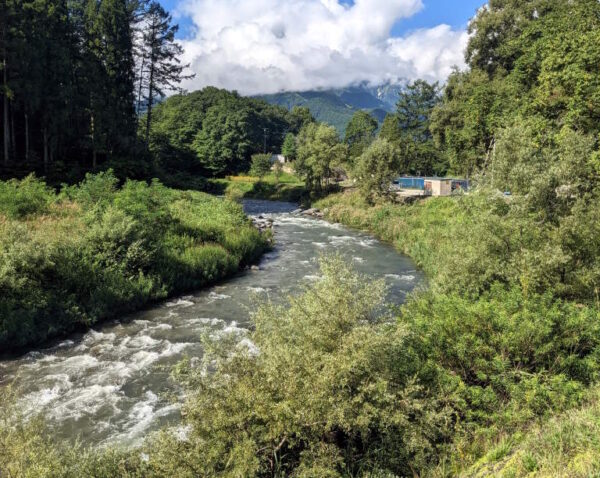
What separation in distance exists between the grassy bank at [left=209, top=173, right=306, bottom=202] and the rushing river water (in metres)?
48.9

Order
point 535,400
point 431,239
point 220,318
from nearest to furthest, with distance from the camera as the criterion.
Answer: point 535,400 → point 220,318 → point 431,239

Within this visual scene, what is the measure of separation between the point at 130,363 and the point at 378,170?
41.3 meters

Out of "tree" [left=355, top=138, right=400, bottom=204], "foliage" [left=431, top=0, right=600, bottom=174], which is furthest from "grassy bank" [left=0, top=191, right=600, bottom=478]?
"tree" [left=355, top=138, right=400, bottom=204]

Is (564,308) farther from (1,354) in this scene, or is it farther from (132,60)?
(132,60)

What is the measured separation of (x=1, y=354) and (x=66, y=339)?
2101mm

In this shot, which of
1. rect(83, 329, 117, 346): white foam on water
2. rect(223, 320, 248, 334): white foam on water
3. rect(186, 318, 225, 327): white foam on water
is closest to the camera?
rect(83, 329, 117, 346): white foam on water

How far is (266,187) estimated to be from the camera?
263 feet

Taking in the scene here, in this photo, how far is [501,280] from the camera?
13.3 m

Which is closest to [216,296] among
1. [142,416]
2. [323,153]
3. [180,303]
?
[180,303]

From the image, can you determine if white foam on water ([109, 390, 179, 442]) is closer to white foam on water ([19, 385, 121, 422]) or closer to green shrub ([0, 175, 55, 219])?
white foam on water ([19, 385, 121, 422])

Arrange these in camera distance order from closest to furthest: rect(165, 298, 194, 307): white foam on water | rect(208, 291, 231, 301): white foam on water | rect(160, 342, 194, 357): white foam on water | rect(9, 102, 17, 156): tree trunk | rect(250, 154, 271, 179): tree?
rect(160, 342, 194, 357): white foam on water
rect(165, 298, 194, 307): white foam on water
rect(208, 291, 231, 301): white foam on water
rect(9, 102, 17, 156): tree trunk
rect(250, 154, 271, 179): tree

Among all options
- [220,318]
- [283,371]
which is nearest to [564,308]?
[283,371]

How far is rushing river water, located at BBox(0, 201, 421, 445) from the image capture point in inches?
426

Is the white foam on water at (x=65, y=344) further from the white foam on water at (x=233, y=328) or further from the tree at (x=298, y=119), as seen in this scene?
the tree at (x=298, y=119)
